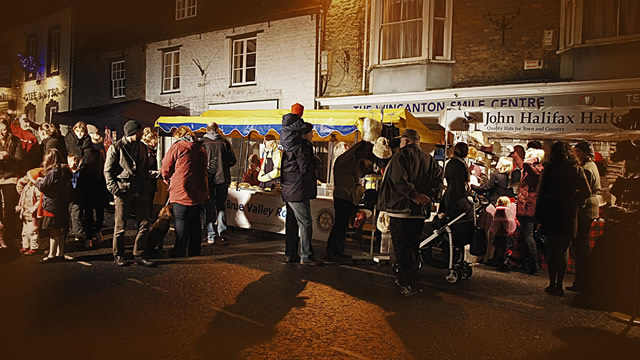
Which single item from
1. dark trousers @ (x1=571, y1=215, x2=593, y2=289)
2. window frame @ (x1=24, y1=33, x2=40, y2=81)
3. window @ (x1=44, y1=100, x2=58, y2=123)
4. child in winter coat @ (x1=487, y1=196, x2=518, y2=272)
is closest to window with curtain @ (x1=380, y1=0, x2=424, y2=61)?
child in winter coat @ (x1=487, y1=196, x2=518, y2=272)

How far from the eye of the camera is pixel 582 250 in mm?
→ 6367

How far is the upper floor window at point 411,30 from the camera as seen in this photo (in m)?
14.0

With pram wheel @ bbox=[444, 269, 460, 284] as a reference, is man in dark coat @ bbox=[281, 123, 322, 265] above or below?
above

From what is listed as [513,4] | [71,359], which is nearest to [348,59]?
[513,4]

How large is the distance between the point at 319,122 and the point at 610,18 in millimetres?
7841

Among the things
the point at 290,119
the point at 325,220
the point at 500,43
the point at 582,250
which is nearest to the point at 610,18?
the point at 500,43

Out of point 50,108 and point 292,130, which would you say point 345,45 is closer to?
point 292,130

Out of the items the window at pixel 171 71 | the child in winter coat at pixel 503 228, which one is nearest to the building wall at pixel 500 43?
the child in winter coat at pixel 503 228

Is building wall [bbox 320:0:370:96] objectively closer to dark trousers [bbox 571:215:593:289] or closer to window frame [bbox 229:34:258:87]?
window frame [bbox 229:34:258:87]

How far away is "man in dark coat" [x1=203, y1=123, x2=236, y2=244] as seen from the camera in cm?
923

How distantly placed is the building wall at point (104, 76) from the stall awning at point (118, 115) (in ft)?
17.1

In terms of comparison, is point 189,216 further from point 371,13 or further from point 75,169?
point 371,13

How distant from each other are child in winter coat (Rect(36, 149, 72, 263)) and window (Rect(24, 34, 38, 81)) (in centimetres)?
2450

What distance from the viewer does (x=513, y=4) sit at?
1297 cm
